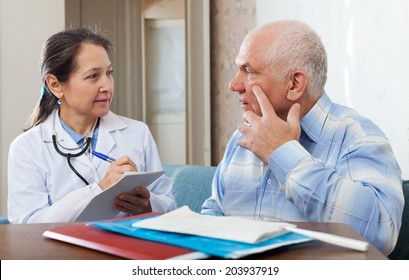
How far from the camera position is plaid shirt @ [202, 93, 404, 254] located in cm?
135

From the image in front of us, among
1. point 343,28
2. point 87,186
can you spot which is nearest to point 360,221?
point 87,186

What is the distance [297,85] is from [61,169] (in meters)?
0.76

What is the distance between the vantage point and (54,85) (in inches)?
85.0

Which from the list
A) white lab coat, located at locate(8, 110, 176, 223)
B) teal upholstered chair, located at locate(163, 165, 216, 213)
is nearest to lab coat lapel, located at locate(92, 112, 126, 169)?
white lab coat, located at locate(8, 110, 176, 223)

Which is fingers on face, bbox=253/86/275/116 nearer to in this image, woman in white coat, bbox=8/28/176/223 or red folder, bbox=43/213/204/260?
woman in white coat, bbox=8/28/176/223

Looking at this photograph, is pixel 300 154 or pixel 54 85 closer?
pixel 300 154

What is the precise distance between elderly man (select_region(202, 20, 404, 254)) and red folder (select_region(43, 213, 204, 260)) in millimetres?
511

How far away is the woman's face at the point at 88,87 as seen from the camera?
2.09 m

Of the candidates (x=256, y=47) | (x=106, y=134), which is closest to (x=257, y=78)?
(x=256, y=47)

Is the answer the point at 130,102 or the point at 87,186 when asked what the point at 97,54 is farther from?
the point at 130,102

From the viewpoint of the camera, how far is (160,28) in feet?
16.7

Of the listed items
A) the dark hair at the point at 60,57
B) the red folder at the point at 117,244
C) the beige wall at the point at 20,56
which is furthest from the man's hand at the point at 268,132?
the beige wall at the point at 20,56

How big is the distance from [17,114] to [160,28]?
1641 mm

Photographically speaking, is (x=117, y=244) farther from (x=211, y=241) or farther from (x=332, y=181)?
(x=332, y=181)
